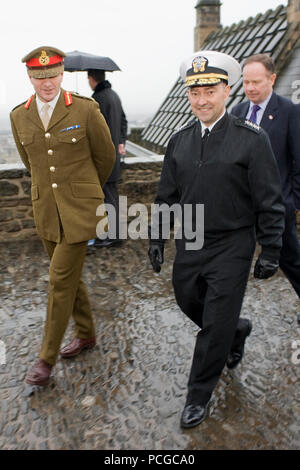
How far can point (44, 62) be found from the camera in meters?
2.89

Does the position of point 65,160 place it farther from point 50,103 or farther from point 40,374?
point 40,374

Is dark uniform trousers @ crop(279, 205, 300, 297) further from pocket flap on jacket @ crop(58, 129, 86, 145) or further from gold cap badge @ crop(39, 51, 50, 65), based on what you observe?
gold cap badge @ crop(39, 51, 50, 65)

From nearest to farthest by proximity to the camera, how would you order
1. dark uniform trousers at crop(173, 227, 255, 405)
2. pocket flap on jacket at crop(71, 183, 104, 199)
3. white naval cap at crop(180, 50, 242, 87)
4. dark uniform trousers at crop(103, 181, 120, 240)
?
white naval cap at crop(180, 50, 242, 87) < dark uniform trousers at crop(173, 227, 255, 405) < pocket flap on jacket at crop(71, 183, 104, 199) < dark uniform trousers at crop(103, 181, 120, 240)

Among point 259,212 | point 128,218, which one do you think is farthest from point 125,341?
point 128,218

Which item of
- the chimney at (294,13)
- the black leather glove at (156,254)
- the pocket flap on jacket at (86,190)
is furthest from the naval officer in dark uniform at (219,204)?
the chimney at (294,13)

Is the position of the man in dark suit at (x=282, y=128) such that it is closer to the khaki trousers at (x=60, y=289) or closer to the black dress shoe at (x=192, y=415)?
the black dress shoe at (x=192, y=415)

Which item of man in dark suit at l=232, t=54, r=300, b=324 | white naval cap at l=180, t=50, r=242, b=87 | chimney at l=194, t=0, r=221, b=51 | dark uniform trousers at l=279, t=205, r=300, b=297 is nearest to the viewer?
white naval cap at l=180, t=50, r=242, b=87

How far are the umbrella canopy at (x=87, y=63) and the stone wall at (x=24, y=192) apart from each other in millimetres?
1298

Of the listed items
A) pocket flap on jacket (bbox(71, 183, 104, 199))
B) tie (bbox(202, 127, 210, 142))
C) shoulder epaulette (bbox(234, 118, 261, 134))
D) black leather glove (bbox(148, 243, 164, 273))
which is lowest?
black leather glove (bbox(148, 243, 164, 273))

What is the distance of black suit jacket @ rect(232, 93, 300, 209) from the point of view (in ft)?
11.5

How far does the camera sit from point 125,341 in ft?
12.5

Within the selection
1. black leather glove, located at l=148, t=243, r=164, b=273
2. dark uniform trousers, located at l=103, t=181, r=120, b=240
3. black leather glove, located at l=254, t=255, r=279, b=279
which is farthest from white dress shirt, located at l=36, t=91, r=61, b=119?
dark uniform trousers, located at l=103, t=181, r=120, b=240

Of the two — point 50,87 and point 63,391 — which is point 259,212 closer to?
point 50,87

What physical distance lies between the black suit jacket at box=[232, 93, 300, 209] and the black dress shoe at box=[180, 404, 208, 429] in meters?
1.63
